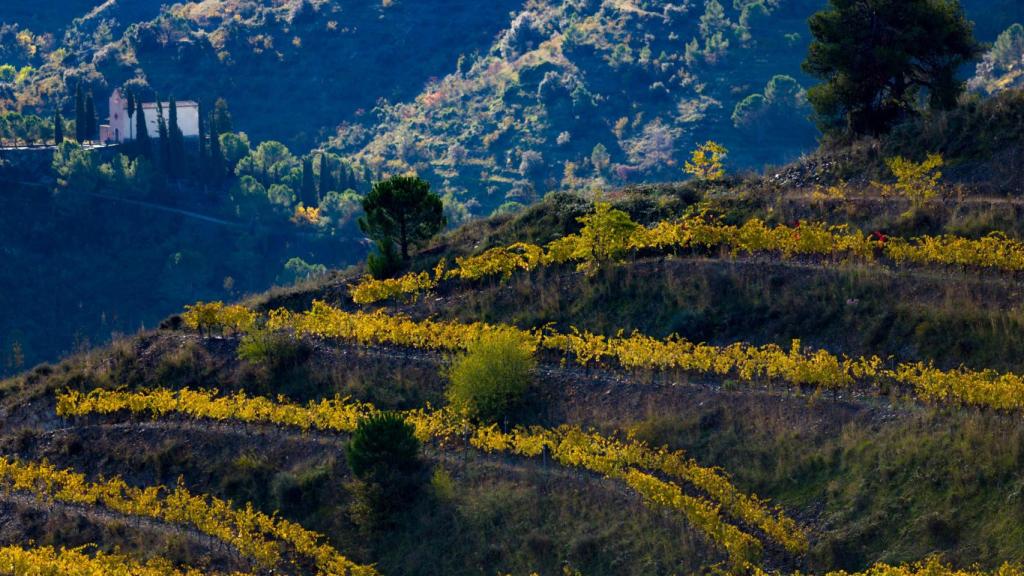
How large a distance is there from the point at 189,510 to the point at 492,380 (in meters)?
9.39

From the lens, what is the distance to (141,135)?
142m

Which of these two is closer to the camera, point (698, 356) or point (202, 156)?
point (698, 356)

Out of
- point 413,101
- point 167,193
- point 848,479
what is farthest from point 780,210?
point 413,101

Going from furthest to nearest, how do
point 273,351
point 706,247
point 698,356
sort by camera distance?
point 706,247
point 273,351
point 698,356

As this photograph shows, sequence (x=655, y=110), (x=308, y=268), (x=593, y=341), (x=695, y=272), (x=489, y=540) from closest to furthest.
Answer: (x=489, y=540), (x=593, y=341), (x=695, y=272), (x=308, y=268), (x=655, y=110)

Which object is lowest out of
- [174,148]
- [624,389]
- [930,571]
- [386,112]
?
[930,571]

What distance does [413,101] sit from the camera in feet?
611

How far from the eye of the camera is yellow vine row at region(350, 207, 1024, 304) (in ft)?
144

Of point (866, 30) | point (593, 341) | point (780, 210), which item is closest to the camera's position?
point (593, 341)

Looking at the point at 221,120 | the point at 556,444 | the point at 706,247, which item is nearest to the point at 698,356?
the point at 556,444

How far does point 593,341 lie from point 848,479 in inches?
448

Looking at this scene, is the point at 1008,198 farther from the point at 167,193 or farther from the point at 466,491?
the point at 167,193

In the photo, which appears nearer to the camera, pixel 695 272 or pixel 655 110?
pixel 695 272

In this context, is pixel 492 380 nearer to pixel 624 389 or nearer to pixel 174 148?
pixel 624 389
